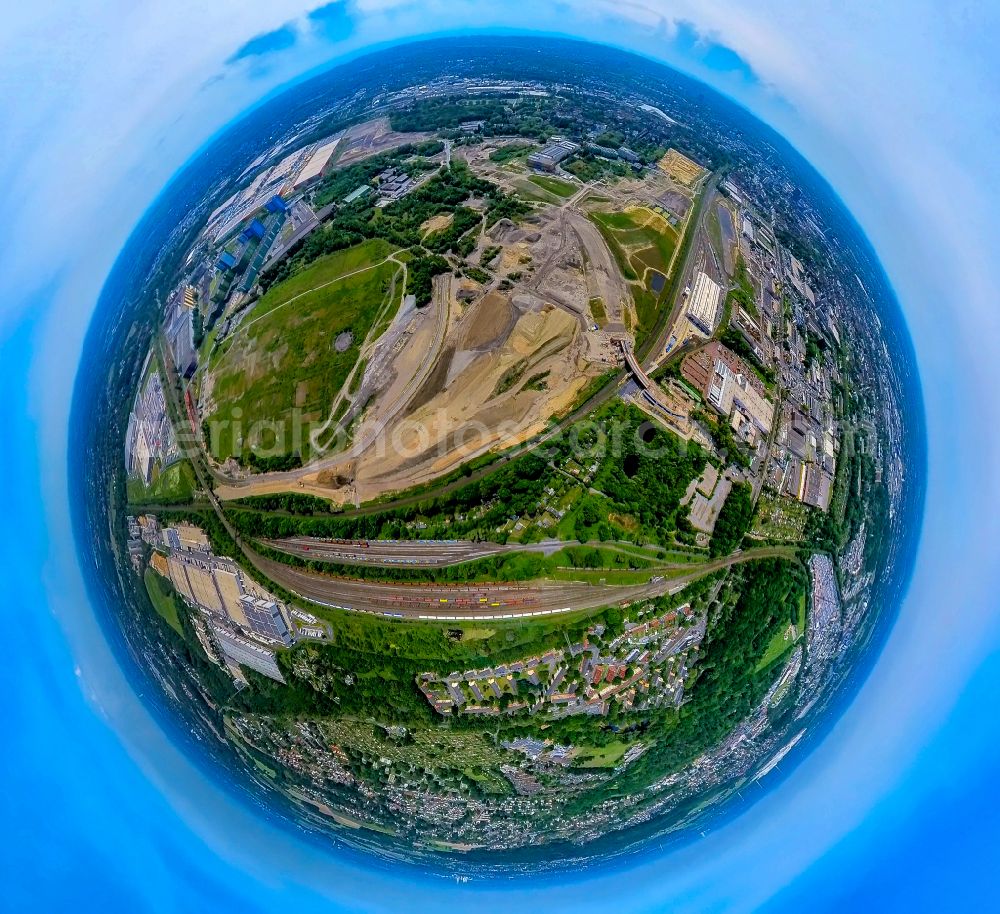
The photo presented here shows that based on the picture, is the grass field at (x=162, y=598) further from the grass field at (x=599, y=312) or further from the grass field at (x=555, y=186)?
the grass field at (x=555, y=186)

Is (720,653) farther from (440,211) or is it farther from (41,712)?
(41,712)

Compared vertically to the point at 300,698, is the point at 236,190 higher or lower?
higher

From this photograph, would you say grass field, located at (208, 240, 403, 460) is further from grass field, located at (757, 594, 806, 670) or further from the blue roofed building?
grass field, located at (757, 594, 806, 670)

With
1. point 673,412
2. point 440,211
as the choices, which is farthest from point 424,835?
point 440,211

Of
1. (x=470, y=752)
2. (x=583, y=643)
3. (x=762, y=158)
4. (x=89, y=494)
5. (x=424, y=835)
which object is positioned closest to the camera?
(x=583, y=643)

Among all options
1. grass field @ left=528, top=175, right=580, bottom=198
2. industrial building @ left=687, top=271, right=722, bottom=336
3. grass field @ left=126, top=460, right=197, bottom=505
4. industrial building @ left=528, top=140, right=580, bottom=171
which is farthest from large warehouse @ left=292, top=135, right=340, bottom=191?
industrial building @ left=687, top=271, right=722, bottom=336

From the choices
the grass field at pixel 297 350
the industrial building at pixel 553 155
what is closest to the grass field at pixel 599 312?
the grass field at pixel 297 350

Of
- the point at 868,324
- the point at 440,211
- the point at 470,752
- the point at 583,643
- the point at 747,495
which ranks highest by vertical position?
the point at 440,211
